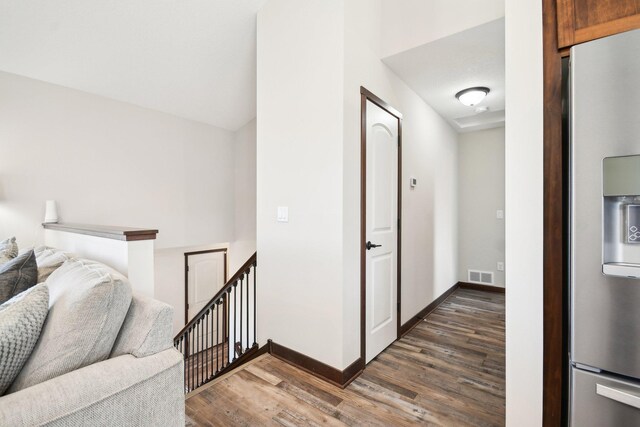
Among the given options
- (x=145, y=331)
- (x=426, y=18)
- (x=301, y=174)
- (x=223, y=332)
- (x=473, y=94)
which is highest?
(x=426, y=18)

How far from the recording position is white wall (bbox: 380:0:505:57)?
2.01m

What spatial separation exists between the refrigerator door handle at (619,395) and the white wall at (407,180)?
1.30 metres

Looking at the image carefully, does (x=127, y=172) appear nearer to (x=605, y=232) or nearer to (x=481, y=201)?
(x=605, y=232)

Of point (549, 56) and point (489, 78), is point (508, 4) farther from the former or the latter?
point (489, 78)

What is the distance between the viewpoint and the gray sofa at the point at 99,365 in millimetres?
824

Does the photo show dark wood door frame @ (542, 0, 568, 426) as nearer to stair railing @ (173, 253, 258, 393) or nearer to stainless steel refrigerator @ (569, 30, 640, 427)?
stainless steel refrigerator @ (569, 30, 640, 427)

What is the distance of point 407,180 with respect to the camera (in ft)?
9.62

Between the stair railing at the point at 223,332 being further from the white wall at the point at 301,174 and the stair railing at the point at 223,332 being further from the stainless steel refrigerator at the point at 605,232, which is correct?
the stainless steel refrigerator at the point at 605,232

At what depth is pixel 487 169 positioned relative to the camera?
14.3 feet

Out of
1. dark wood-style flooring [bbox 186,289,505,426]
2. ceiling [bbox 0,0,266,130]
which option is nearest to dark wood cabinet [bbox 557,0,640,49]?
dark wood-style flooring [bbox 186,289,505,426]

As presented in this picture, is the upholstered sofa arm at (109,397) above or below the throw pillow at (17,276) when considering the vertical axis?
below

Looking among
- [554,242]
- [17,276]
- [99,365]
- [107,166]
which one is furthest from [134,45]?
[554,242]

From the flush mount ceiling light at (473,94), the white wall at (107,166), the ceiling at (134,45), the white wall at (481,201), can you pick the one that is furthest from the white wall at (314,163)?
the white wall at (481,201)

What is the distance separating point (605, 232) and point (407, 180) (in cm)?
204
